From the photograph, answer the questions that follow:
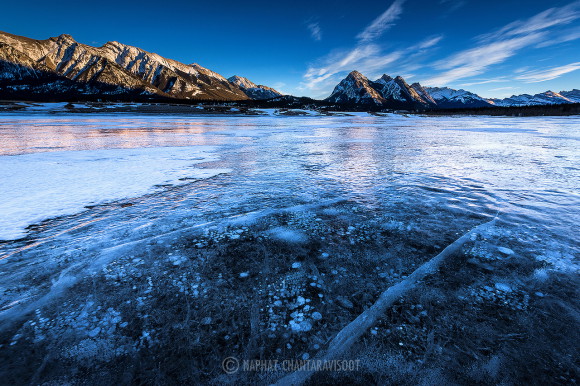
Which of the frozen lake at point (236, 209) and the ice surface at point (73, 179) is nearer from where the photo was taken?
the frozen lake at point (236, 209)

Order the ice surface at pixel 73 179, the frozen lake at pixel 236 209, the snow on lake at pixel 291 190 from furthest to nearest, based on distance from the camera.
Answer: the ice surface at pixel 73 179, the snow on lake at pixel 291 190, the frozen lake at pixel 236 209

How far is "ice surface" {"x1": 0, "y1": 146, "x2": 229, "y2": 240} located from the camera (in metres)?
5.28

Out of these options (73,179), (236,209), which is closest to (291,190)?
(236,209)

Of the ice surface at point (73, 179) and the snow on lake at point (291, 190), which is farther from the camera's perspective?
the ice surface at point (73, 179)

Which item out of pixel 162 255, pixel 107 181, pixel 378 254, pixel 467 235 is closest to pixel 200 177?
pixel 107 181

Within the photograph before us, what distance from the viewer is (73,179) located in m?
7.68

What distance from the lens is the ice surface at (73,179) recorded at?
17.3 ft

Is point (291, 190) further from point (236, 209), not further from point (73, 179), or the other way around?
point (73, 179)

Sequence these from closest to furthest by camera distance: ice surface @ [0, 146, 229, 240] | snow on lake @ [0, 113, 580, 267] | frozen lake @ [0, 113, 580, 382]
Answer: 1. frozen lake @ [0, 113, 580, 382]
2. snow on lake @ [0, 113, 580, 267]
3. ice surface @ [0, 146, 229, 240]

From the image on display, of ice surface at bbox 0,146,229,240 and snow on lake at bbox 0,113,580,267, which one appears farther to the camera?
ice surface at bbox 0,146,229,240

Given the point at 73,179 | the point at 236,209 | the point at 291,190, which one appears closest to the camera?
the point at 236,209

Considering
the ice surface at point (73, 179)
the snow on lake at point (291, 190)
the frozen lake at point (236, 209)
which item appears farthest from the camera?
the ice surface at point (73, 179)

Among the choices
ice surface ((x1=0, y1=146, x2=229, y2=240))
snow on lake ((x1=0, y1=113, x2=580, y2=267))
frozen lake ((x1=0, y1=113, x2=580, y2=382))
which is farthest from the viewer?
ice surface ((x1=0, y1=146, x2=229, y2=240))

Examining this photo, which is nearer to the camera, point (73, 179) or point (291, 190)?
point (291, 190)
